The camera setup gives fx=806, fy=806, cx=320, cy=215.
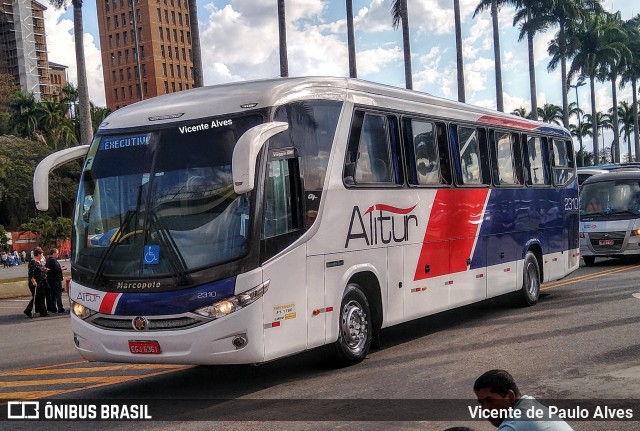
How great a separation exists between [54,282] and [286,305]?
1387 cm

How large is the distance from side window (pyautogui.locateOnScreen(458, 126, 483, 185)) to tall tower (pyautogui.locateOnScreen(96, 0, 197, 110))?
13313cm

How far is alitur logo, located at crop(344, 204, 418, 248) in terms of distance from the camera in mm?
10258

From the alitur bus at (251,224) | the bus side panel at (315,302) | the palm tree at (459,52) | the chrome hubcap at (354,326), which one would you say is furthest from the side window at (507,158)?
the palm tree at (459,52)

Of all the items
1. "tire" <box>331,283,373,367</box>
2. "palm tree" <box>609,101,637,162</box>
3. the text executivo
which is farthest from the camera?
"palm tree" <box>609,101,637,162</box>

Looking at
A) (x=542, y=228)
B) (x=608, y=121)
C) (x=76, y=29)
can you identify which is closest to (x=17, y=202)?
(x=76, y=29)

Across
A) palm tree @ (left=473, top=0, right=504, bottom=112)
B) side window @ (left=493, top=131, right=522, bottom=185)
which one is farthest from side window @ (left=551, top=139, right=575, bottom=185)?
palm tree @ (left=473, top=0, right=504, bottom=112)

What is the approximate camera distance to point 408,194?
11531 mm

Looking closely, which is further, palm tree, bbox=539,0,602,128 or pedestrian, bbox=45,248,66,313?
palm tree, bbox=539,0,602,128

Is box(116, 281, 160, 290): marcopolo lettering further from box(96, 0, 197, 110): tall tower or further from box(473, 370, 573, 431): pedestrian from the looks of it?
box(96, 0, 197, 110): tall tower

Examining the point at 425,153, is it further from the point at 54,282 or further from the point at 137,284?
the point at 54,282

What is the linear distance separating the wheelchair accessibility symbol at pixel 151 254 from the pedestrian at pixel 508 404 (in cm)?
483

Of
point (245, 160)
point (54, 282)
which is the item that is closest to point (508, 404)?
point (245, 160)

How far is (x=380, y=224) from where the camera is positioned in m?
10.8

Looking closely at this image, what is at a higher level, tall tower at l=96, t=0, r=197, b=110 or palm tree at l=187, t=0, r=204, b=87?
tall tower at l=96, t=0, r=197, b=110
